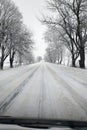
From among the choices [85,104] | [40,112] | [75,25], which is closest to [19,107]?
[40,112]

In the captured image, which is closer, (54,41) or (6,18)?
(6,18)

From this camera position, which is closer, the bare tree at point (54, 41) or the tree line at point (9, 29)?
the tree line at point (9, 29)

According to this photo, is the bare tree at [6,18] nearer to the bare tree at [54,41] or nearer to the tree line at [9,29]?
the tree line at [9,29]

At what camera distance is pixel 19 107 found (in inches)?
215

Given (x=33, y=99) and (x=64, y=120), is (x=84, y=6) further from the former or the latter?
(x=64, y=120)

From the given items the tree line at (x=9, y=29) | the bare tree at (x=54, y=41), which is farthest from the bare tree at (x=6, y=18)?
the bare tree at (x=54, y=41)

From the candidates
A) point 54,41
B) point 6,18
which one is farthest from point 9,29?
point 54,41

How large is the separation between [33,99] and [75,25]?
24543 mm

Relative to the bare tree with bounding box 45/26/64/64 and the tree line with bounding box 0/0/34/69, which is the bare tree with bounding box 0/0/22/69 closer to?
the tree line with bounding box 0/0/34/69

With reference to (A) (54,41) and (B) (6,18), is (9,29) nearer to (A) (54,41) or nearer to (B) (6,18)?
(B) (6,18)

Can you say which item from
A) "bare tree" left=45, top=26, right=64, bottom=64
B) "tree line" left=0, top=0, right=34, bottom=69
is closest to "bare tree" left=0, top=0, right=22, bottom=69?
"tree line" left=0, top=0, right=34, bottom=69

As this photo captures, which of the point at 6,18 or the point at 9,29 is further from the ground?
the point at 6,18

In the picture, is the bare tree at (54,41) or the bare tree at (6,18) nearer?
the bare tree at (6,18)

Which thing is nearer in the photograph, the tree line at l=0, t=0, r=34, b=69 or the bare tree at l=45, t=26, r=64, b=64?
the tree line at l=0, t=0, r=34, b=69
